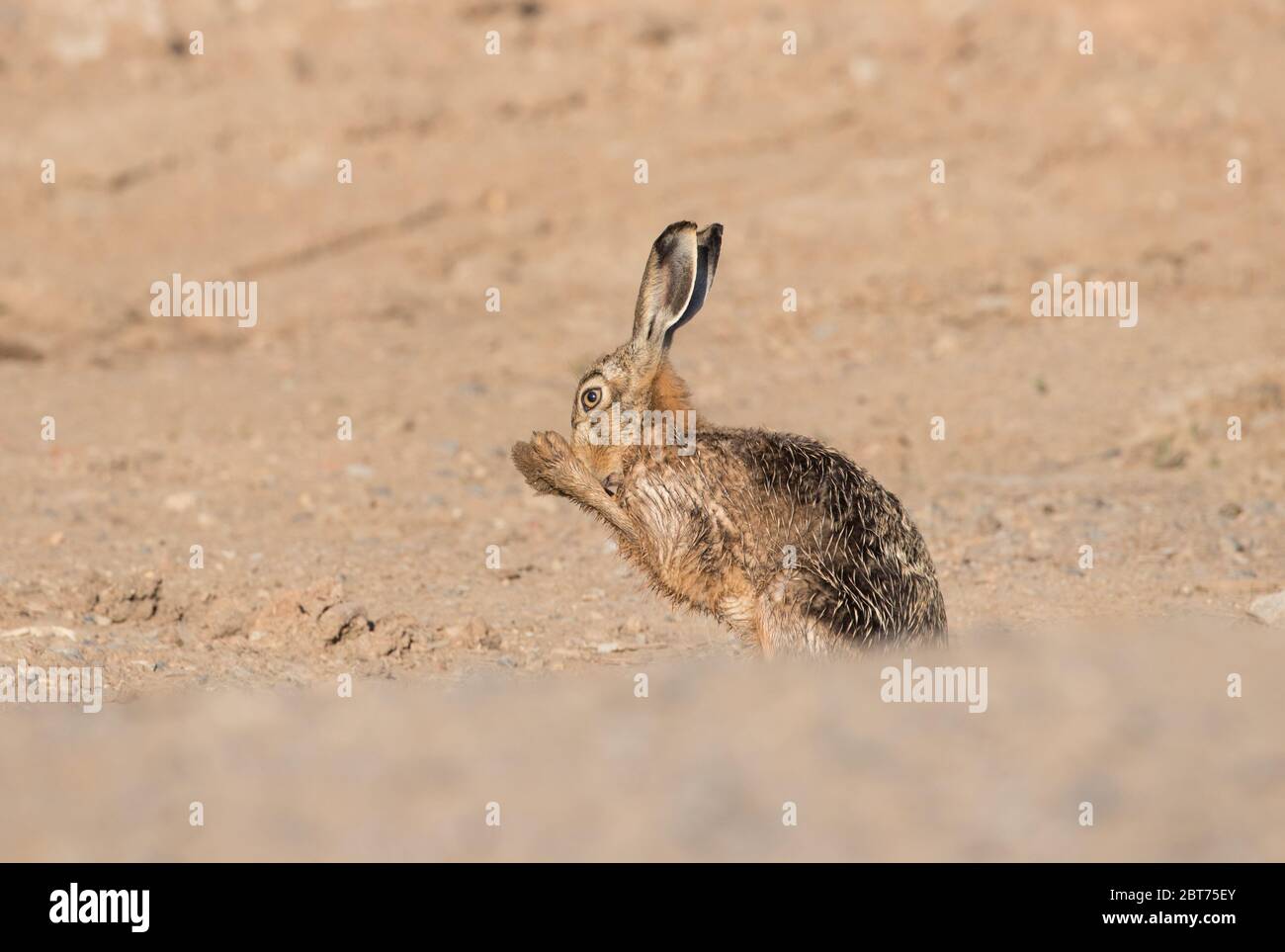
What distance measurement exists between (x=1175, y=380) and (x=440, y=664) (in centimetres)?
559

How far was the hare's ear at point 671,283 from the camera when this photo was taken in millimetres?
6863

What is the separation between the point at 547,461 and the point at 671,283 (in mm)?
822

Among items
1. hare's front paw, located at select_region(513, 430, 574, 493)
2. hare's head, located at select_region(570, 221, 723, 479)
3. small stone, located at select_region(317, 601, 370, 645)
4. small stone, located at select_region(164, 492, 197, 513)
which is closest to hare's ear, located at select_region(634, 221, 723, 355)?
hare's head, located at select_region(570, 221, 723, 479)

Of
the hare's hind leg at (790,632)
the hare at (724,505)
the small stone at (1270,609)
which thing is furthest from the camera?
the small stone at (1270,609)

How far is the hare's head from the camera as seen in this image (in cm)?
687

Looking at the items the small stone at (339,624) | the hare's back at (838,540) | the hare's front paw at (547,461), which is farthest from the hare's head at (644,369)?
the small stone at (339,624)

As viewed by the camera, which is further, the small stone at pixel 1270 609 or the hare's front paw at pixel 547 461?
the small stone at pixel 1270 609

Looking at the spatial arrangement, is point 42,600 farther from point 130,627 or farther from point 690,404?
point 690,404

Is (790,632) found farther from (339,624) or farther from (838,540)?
(339,624)

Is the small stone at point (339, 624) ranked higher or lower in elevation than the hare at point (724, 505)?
lower

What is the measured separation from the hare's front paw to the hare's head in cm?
10

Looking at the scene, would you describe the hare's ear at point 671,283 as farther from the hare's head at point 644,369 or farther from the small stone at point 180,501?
the small stone at point 180,501

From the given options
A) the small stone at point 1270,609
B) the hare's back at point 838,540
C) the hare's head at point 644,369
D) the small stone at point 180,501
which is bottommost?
the small stone at point 1270,609

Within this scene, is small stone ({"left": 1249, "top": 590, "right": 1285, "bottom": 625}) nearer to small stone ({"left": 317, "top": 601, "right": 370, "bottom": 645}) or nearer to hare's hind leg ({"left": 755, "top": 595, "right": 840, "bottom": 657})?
hare's hind leg ({"left": 755, "top": 595, "right": 840, "bottom": 657})
